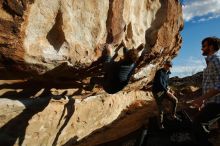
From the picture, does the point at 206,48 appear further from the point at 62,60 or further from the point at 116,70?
the point at 62,60

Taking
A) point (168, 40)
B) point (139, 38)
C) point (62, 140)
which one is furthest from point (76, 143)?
point (168, 40)

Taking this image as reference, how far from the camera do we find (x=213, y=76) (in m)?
4.56

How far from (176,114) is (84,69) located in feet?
9.77

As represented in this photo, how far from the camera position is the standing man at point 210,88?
447 cm

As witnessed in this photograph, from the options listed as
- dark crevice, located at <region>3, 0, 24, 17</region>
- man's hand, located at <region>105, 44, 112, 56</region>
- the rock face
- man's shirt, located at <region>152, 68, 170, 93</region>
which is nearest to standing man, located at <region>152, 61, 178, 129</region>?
man's shirt, located at <region>152, 68, 170, 93</region>

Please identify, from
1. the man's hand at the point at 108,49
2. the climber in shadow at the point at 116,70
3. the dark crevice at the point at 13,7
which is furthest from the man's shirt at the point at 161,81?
the dark crevice at the point at 13,7

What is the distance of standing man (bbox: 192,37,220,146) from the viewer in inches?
176

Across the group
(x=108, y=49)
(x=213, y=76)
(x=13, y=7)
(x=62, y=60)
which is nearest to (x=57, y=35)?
(x=62, y=60)

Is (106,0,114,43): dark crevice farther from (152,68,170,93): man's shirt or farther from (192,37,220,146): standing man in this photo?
(192,37,220,146): standing man

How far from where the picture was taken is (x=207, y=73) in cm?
466

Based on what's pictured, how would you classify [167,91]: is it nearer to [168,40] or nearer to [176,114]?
[176,114]

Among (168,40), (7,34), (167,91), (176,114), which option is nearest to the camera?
(7,34)

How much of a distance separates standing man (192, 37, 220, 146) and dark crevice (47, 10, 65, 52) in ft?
7.03

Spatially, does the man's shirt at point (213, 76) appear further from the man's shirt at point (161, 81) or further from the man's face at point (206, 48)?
the man's shirt at point (161, 81)
